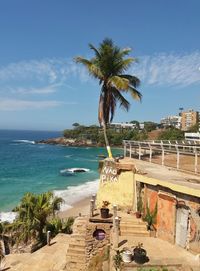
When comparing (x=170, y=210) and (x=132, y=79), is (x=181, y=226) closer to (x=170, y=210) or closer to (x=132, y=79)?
(x=170, y=210)

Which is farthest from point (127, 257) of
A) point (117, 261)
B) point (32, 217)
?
point (32, 217)

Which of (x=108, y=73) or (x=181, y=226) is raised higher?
(x=108, y=73)

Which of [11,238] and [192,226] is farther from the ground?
[192,226]

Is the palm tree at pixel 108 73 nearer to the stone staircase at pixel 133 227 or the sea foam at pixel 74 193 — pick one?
the stone staircase at pixel 133 227

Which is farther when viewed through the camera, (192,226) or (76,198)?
Result: (76,198)

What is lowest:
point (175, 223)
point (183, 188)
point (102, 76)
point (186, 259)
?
point (186, 259)

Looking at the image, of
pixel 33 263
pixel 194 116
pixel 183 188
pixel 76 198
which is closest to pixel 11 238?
pixel 33 263

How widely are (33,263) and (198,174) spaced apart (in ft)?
32.4

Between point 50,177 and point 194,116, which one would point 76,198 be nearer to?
point 50,177

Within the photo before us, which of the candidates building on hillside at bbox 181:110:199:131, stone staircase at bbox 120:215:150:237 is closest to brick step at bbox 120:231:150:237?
stone staircase at bbox 120:215:150:237

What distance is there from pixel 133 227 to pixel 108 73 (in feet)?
31.0

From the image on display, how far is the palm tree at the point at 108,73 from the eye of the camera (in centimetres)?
1756

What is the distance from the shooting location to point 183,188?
11188mm

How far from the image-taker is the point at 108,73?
1777cm
